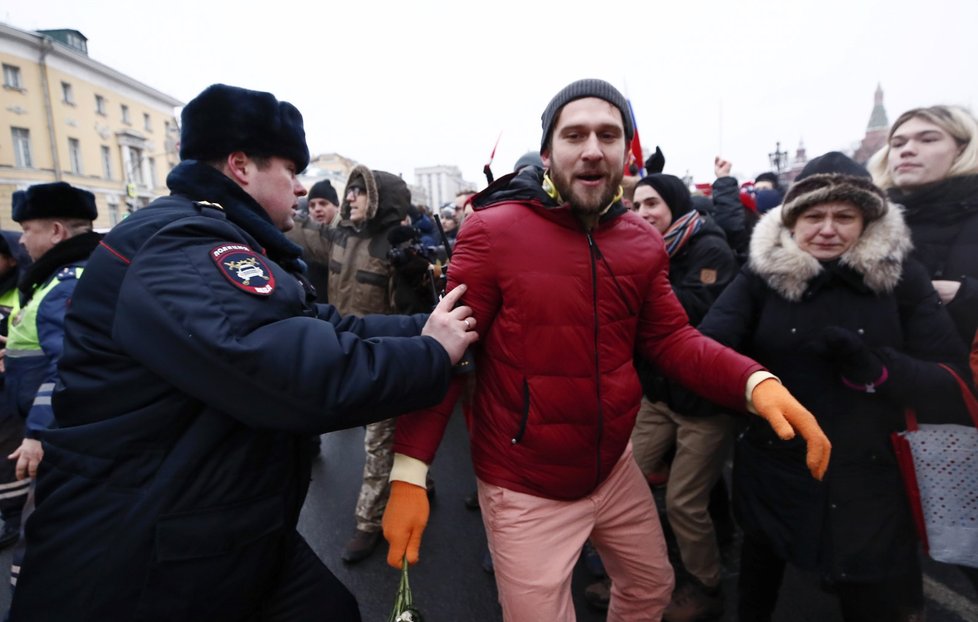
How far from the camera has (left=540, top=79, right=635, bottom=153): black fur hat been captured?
176 cm

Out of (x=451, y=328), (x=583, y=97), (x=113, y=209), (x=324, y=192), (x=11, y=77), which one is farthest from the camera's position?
(x=113, y=209)

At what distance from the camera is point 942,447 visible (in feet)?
5.74

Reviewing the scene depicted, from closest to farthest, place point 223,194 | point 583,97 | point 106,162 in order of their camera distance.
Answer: point 223,194 < point 583,97 < point 106,162

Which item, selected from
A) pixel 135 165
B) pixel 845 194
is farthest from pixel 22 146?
pixel 845 194

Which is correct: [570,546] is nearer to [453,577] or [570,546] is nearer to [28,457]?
[453,577]

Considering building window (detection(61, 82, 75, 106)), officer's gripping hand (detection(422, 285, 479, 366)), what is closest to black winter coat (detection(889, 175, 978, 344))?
officer's gripping hand (detection(422, 285, 479, 366))

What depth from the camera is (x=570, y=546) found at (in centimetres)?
177

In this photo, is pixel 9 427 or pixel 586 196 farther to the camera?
pixel 9 427

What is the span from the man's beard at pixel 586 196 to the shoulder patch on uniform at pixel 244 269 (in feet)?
3.31

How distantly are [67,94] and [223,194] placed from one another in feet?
143

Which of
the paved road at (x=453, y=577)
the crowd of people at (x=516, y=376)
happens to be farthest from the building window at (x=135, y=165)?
the crowd of people at (x=516, y=376)

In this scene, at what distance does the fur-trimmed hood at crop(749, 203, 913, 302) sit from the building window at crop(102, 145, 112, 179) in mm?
45831

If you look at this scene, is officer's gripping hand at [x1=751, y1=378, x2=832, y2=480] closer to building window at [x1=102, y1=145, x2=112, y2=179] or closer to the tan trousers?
the tan trousers

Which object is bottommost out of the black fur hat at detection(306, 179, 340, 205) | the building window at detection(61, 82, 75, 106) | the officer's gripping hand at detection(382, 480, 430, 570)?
the officer's gripping hand at detection(382, 480, 430, 570)
